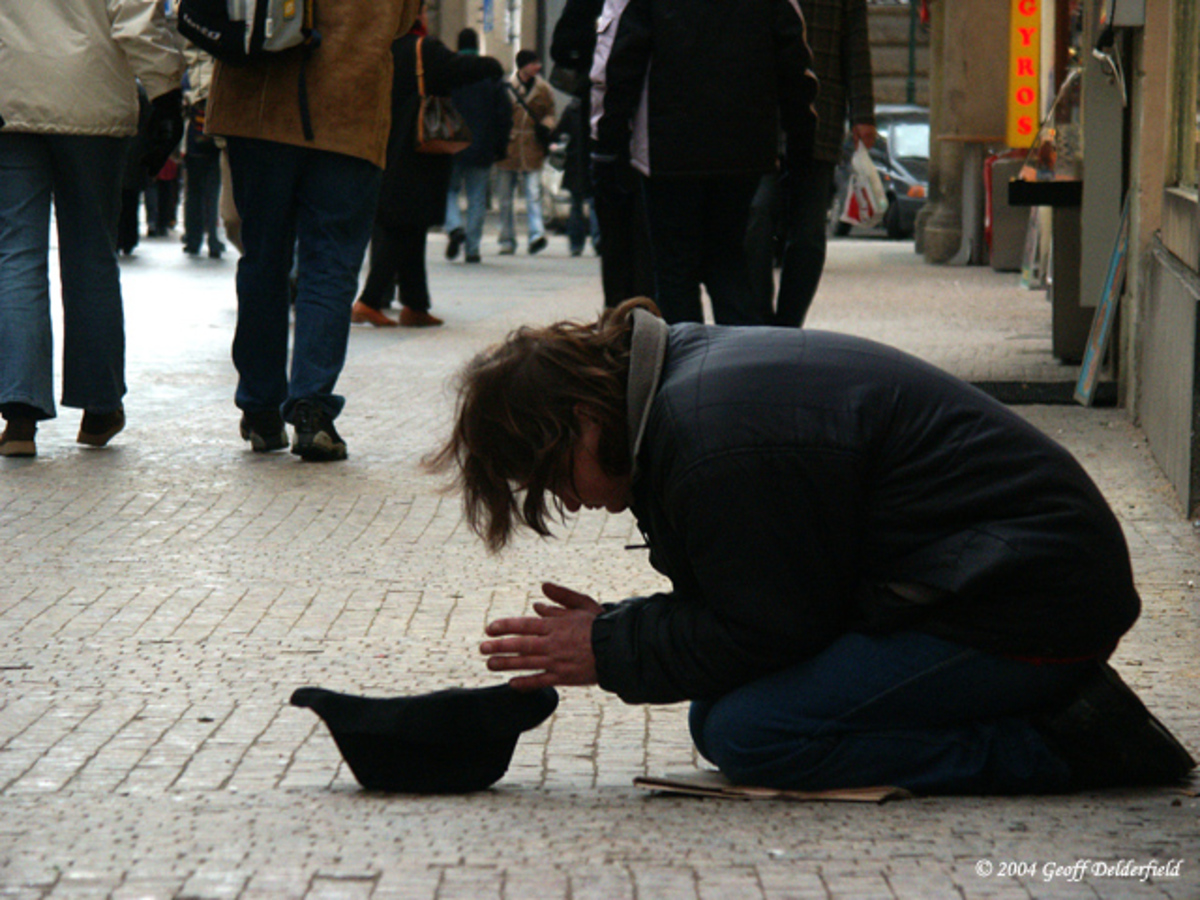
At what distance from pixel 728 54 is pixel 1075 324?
308 cm

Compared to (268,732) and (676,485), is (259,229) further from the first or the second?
(676,485)

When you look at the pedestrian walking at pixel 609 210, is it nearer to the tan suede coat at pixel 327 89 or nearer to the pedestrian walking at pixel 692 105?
the pedestrian walking at pixel 692 105

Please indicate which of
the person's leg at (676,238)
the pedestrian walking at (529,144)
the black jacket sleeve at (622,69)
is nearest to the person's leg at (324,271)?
the black jacket sleeve at (622,69)

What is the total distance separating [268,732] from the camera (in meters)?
3.45

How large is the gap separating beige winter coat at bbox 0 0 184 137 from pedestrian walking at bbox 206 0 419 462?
0.21 meters

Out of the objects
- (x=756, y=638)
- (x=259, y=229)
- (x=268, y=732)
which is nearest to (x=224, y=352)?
(x=259, y=229)

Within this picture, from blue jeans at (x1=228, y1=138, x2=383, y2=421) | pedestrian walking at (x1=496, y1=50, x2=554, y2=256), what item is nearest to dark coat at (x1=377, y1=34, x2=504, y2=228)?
blue jeans at (x1=228, y1=138, x2=383, y2=421)

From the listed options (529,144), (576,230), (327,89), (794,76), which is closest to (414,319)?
(794,76)

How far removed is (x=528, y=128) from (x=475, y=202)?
9.37 ft

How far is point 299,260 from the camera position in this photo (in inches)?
250

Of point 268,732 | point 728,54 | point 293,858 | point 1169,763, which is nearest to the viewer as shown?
point 293,858

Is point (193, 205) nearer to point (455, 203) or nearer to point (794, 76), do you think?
point (455, 203)

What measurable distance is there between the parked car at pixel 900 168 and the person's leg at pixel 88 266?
16993 millimetres

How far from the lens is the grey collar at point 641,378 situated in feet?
9.50
